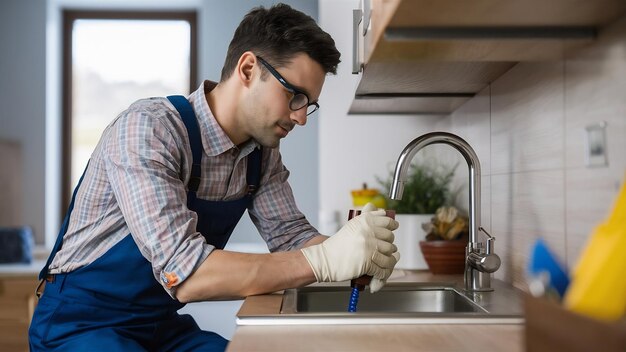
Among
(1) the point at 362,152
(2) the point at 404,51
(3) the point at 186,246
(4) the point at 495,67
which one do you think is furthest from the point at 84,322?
(1) the point at 362,152

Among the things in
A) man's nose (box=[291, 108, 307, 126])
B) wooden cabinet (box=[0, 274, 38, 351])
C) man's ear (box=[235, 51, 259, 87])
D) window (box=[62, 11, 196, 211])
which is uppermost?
window (box=[62, 11, 196, 211])

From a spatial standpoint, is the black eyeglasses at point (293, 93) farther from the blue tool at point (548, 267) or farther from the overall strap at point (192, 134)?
the blue tool at point (548, 267)

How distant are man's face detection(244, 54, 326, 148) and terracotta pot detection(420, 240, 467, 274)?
0.56 metres

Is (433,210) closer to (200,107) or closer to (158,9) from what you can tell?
(200,107)

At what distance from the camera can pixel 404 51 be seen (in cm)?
111

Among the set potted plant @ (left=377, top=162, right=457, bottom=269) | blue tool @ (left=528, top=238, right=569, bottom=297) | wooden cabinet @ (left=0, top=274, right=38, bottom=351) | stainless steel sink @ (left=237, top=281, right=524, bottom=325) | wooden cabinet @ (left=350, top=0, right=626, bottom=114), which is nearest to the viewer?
blue tool @ (left=528, top=238, right=569, bottom=297)

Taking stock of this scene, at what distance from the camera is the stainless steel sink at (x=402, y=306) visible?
109cm

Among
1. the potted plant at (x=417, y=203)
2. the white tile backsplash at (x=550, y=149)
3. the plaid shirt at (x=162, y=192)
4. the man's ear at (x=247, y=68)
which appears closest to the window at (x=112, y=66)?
the potted plant at (x=417, y=203)

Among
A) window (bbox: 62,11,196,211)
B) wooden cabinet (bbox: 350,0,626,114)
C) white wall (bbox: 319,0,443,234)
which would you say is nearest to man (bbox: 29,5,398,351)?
wooden cabinet (bbox: 350,0,626,114)

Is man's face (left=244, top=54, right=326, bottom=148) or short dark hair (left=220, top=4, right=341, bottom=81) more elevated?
short dark hair (left=220, top=4, right=341, bottom=81)

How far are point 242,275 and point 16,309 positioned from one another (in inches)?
84.2

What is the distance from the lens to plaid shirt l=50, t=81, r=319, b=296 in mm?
1231

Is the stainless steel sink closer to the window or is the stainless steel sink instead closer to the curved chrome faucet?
the curved chrome faucet

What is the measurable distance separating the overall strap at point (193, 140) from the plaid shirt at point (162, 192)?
23 mm
